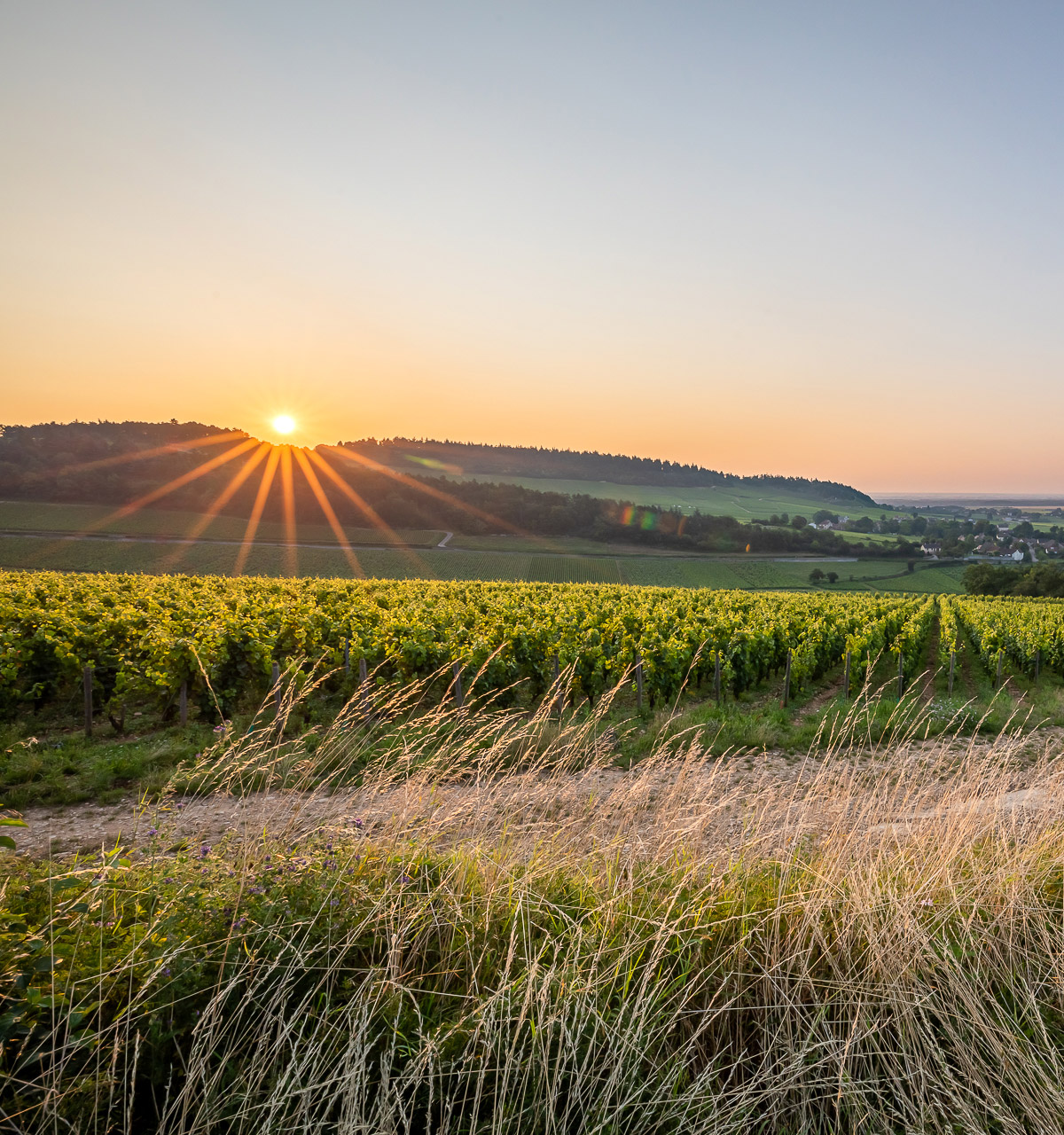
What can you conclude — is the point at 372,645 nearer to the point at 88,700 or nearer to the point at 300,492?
the point at 88,700

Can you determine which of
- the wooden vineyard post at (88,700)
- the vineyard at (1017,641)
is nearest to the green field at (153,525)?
the vineyard at (1017,641)

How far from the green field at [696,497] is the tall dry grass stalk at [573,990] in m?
91.9

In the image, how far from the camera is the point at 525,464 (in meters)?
136

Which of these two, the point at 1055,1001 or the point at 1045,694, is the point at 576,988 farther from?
the point at 1045,694

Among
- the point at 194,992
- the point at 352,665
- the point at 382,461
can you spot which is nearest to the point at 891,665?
the point at 352,665

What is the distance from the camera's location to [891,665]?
68.7 feet

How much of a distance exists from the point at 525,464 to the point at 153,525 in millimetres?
91193

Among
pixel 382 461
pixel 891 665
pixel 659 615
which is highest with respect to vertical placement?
pixel 382 461

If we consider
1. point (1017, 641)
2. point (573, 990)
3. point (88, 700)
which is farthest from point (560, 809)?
point (1017, 641)

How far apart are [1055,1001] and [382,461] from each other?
4664 inches

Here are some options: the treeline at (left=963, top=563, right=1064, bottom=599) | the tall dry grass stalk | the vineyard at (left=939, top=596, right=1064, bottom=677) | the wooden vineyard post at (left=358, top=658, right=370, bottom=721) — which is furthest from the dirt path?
the treeline at (left=963, top=563, right=1064, bottom=599)

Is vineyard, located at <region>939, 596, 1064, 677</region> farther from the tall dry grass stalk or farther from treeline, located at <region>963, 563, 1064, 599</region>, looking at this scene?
treeline, located at <region>963, 563, 1064, 599</region>

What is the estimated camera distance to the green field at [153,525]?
167 ft

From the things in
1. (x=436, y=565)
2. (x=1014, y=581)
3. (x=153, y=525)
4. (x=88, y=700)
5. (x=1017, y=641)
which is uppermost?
(x=153, y=525)
